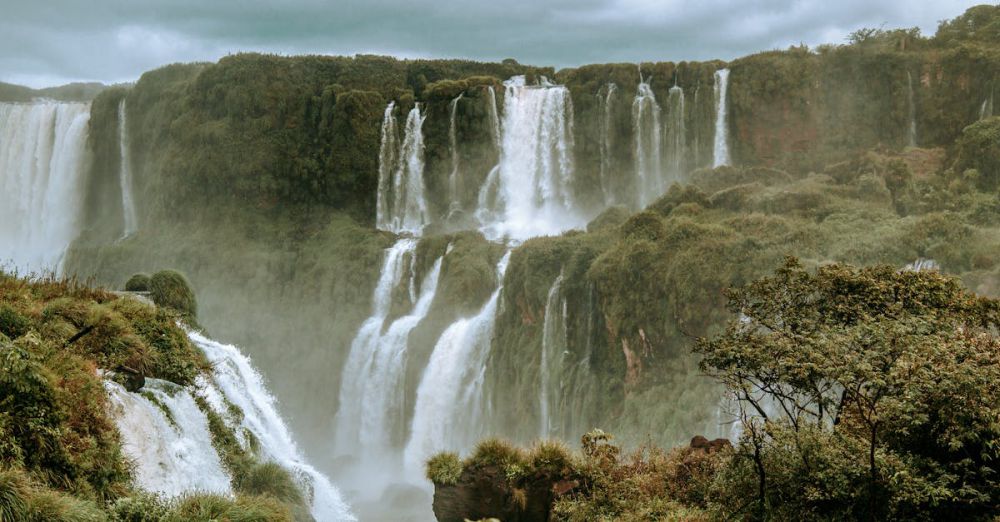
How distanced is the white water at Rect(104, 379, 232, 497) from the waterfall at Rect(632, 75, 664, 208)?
39262 millimetres

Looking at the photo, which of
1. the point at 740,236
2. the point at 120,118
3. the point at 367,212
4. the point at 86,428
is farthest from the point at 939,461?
the point at 120,118

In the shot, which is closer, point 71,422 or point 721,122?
point 71,422

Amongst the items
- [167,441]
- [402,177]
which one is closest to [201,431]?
[167,441]

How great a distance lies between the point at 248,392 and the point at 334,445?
1056 inches

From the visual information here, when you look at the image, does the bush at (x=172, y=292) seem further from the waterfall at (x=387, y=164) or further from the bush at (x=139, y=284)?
the waterfall at (x=387, y=164)

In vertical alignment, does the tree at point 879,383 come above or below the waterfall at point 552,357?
above

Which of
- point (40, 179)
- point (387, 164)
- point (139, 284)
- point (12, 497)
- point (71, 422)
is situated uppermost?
point (387, 164)

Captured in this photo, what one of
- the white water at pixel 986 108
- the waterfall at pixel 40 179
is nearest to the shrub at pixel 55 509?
the white water at pixel 986 108

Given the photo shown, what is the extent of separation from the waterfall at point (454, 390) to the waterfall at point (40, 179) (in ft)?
119

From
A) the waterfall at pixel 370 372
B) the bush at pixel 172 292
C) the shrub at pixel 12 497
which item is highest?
the bush at pixel 172 292

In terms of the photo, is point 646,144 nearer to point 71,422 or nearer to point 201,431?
point 201,431

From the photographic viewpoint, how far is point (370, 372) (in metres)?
45.5

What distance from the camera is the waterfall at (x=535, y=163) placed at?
53.8 meters

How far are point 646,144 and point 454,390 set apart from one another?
66.4 ft
